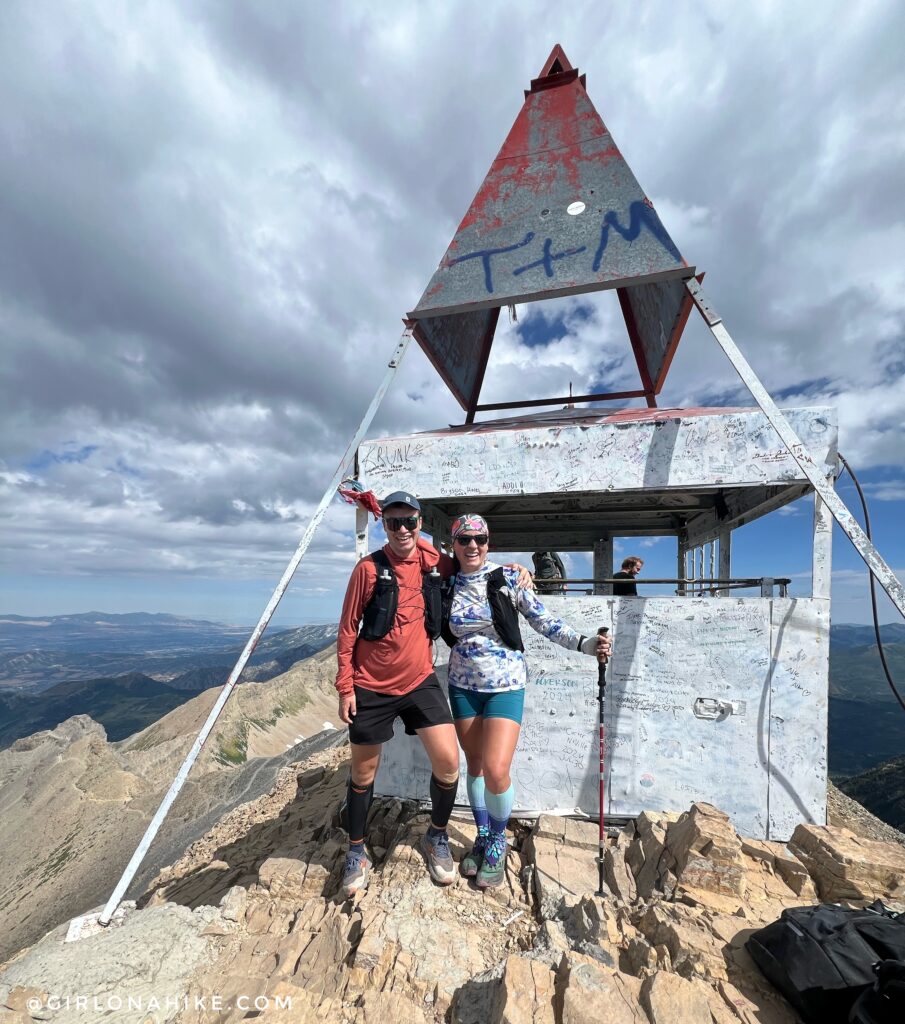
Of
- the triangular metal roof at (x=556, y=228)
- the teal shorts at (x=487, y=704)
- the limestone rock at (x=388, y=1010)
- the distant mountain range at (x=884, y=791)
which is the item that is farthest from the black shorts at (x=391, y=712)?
the distant mountain range at (x=884, y=791)

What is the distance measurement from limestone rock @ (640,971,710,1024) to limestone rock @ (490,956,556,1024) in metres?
0.51

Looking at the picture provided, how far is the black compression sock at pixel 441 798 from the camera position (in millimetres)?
3969

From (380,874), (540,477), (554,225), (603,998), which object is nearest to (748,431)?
(540,477)

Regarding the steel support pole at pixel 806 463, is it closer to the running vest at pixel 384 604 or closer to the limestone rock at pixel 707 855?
the limestone rock at pixel 707 855

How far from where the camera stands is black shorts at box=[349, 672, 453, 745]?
12.5ft

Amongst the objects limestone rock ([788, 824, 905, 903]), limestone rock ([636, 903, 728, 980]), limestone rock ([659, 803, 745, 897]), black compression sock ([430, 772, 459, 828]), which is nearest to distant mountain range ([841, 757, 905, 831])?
limestone rock ([788, 824, 905, 903])

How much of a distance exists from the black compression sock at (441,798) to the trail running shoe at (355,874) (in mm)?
724

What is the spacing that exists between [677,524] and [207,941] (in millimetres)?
10363

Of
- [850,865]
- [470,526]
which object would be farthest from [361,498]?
[850,865]

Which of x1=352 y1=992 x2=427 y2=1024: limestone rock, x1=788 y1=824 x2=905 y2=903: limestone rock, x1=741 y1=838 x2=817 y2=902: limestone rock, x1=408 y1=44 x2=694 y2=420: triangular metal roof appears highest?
x1=408 y1=44 x2=694 y2=420: triangular metal roof

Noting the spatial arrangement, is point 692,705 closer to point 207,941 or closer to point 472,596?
point 472,596

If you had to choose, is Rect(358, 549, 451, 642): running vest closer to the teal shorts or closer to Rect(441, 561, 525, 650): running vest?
Rect(441, 561, 525, 650): running vest

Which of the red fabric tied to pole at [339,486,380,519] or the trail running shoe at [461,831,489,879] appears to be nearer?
the trail running shoe at [461,831,489,879]

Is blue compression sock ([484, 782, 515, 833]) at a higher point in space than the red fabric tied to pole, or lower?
lower
